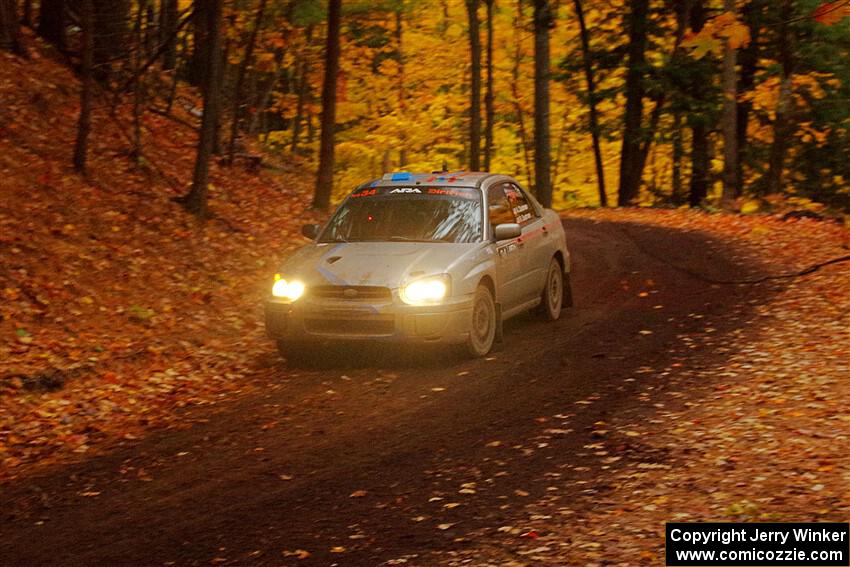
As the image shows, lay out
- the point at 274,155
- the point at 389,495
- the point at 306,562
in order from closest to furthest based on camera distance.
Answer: the point at 306,562 < the point at 389,495 < the point at 274,155

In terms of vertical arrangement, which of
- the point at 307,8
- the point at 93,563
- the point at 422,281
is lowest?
the point at 93,563

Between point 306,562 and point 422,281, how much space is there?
491 centimetres

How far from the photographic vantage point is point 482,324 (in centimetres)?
1089

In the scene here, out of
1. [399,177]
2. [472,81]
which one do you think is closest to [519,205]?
[399,177]

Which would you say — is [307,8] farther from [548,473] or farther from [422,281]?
[548,473]

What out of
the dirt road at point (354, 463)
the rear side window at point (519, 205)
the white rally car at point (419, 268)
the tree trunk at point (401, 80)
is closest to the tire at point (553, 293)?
the white rally car at point (419, 268)

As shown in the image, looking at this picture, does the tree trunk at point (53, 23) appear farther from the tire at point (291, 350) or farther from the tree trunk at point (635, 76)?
the tree trunk at point (635, 76)

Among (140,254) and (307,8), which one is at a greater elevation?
(307,8)

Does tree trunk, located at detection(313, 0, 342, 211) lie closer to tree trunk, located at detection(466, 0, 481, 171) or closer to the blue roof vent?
the blue roof vent

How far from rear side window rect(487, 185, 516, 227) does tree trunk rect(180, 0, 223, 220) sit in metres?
6.67

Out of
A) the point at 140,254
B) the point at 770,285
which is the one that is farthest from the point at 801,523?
the point at 140,254

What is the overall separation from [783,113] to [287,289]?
2027cm

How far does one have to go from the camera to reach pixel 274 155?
34.1 meters

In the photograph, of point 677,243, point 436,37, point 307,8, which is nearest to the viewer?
point 677,243
